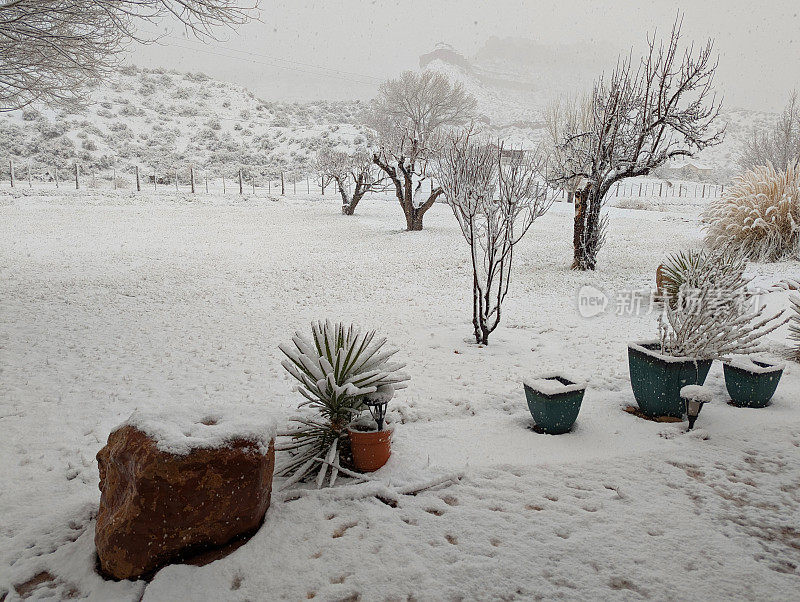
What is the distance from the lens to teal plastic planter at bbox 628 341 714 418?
3592mm

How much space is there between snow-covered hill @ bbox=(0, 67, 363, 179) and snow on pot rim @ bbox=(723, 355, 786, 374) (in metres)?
31.9

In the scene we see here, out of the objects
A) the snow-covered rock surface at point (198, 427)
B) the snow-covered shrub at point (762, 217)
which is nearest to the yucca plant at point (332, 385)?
the snow-covered rock surface at point (198, 427)

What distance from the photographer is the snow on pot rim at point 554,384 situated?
3.36 m

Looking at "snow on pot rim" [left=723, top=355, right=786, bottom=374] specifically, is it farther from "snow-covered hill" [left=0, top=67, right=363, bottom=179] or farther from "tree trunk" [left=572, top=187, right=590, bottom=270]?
"snow-covered hill" [left=0, top=67, right=363, bottom=179]

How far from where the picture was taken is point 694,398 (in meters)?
3.29

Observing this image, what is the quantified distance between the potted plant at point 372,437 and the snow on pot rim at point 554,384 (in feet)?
3.68

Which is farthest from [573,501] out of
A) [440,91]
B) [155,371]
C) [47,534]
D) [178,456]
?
[440,91]

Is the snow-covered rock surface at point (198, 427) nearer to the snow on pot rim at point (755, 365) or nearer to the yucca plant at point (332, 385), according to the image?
the yucca plant at point (332, 385)

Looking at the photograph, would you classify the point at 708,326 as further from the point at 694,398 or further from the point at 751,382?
the point at 694,398

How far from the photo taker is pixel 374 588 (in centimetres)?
200

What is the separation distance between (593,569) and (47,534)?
259 centimetres

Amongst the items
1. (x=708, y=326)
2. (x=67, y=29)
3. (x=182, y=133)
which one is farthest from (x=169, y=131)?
(x=708, y=326)

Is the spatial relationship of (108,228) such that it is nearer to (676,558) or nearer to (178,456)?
(178,456)

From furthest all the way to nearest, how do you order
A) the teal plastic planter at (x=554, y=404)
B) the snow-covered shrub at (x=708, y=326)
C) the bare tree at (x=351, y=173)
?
the bare tree at (x=351, y=173), the snow-covered shrub at (x=708, y=326), the teal plastic planter at (x=554, y=404)
